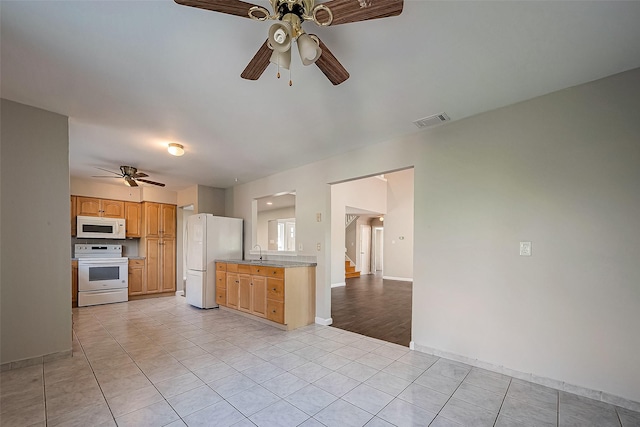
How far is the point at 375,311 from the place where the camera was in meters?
5.03

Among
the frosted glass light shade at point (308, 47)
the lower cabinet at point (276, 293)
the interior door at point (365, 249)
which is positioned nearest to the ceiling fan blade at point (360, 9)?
the frosted glass light shade at point (308, 47)

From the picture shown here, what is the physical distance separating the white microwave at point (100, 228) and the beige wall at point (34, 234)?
3.48m

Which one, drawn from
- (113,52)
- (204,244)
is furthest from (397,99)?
(204,244)

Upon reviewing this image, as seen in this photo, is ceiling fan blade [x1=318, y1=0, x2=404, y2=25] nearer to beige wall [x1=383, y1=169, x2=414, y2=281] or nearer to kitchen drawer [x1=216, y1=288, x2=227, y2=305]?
kitchen drawer [x1=216, y1=288, x2=227, y2=305]

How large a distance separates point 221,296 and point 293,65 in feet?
14.7

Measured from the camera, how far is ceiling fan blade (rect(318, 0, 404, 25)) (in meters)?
1.29

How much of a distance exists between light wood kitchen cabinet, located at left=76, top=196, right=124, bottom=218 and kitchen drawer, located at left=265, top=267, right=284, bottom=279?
Result: 4304mm

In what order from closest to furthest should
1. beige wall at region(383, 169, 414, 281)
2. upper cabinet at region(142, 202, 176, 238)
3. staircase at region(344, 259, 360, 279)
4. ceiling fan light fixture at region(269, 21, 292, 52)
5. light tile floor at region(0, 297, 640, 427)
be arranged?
ceiling fan light fixture at region(269, 21, 292, 52), light tile floor at region(0, 297, 640, 427), upper cabinet at region(142, 202, 176, 238), beige wall at region(383, 169, 414, 281), staircase at region(344, 259, 360, 279)

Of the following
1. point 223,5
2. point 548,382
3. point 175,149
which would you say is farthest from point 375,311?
point 223,5

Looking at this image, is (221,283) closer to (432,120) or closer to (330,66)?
(432,120)

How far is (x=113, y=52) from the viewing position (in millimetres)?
1933

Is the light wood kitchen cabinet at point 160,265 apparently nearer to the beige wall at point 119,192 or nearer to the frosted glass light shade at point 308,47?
the beige wall at point 119,192

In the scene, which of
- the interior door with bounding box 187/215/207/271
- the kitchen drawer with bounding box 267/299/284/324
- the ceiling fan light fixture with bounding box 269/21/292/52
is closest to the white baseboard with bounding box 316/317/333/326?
the kitchen drawer with bounding box 267/299/284/324

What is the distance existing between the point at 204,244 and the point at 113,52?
13.1ft
